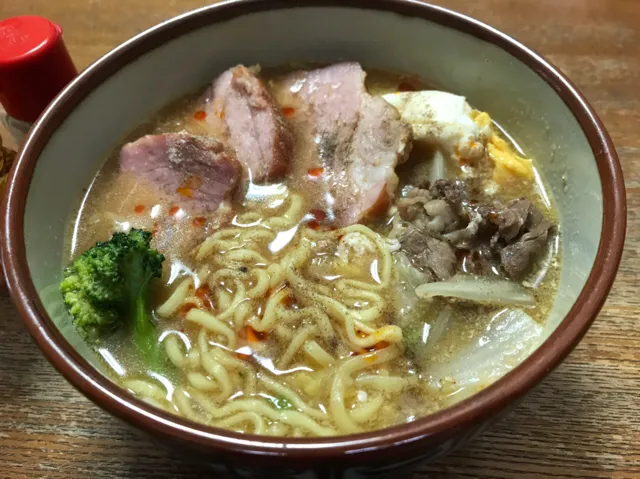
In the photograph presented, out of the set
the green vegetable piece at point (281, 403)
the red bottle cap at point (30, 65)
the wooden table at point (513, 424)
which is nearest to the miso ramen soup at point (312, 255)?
the green vegetable piece at point (281, 403)

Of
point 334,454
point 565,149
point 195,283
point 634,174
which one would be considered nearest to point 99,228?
point 195,283

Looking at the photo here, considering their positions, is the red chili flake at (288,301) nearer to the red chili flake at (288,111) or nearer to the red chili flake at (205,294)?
the red chili flake at (205,294)

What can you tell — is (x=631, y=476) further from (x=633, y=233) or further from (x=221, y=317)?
(x=221, y=317)

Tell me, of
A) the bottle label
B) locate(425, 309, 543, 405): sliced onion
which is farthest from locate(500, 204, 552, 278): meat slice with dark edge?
the bottle label

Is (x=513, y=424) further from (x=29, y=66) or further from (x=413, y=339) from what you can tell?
(x=29, y=66)

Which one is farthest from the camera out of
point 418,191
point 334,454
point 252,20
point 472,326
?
point 252,20

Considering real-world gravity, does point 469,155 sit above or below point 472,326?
above
